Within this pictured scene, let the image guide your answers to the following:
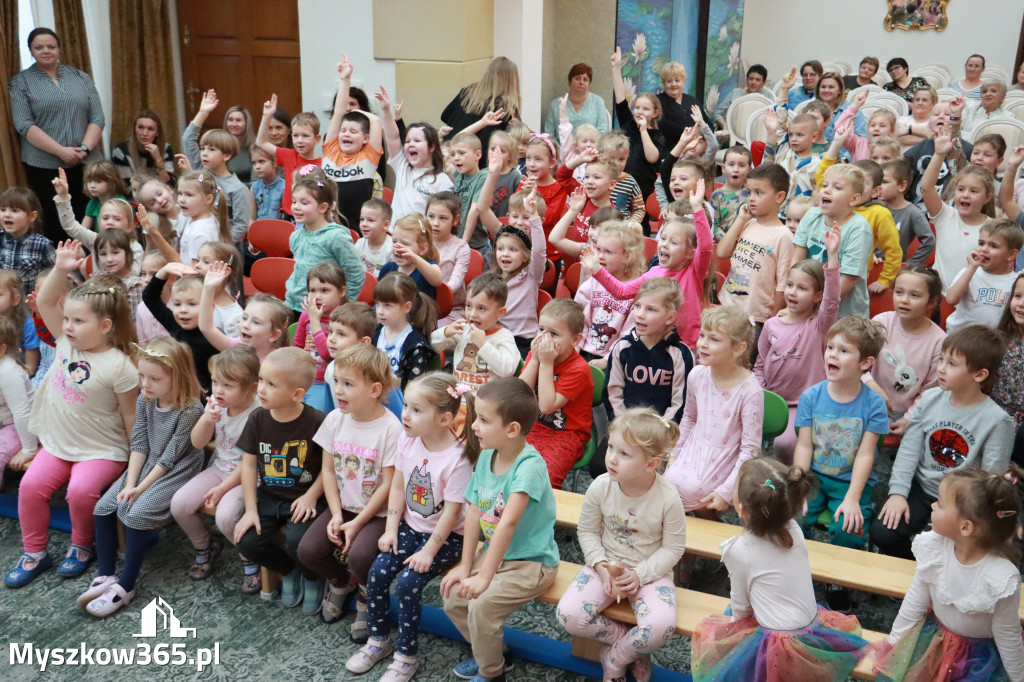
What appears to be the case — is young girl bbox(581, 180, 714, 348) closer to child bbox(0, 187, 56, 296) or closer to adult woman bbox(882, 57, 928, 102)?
child bbox(0, 187, 56, 296)

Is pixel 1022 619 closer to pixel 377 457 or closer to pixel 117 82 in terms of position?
pixel 377 457

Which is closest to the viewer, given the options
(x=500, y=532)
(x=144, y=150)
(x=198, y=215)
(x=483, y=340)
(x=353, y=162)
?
(x=500, y=532)

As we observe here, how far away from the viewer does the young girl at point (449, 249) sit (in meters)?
4.50

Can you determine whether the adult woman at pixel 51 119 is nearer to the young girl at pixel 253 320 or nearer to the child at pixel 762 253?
the young girl at pixel 253 320

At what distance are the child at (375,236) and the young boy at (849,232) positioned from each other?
2160 mm

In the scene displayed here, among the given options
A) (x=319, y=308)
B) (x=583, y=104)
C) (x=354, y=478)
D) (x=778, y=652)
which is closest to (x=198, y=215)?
(x=319, y=308)

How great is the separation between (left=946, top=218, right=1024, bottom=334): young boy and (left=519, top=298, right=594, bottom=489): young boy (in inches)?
64.5

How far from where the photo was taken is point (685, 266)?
4.07 metres

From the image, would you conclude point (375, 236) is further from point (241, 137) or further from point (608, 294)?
point (241, 137)

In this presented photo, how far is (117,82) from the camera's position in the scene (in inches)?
297

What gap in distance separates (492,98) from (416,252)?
8.87ft

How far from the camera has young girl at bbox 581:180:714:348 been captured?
155 inches

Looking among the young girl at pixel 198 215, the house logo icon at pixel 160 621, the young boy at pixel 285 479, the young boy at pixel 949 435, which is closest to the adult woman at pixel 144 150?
the young girl at pixel 198 215

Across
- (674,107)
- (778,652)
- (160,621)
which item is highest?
(674,107)
